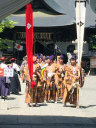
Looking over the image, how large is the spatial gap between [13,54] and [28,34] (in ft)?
74.4

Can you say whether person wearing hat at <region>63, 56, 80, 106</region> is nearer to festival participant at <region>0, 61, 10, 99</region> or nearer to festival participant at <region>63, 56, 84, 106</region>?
festival participant at <region>63, 56, 84, 106</region>

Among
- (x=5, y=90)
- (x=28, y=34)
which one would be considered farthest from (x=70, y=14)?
(x=28, y=34)

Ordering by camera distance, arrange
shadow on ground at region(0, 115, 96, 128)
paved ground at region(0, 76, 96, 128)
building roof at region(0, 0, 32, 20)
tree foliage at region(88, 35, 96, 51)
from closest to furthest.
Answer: building roof at region(0, 0, 32, 20)
shadow on ground at region(0, 115, 96, 128)
paved ground at region(0, 76, 96, 128)
tree foliage at region(88, 35, 96, 51)

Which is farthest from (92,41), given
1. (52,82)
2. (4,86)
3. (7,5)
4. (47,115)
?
(7,5)

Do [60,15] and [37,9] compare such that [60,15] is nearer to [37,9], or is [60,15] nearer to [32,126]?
[37,9]

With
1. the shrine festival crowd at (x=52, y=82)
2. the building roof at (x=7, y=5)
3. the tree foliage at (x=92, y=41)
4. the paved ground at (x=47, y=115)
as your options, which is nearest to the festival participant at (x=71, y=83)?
the shrine festival crowd at (x=52, y=82)

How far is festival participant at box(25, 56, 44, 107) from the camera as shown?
13.3 m

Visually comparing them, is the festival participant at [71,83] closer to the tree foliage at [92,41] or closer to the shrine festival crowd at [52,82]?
the shrine festival crowd at [52,82]

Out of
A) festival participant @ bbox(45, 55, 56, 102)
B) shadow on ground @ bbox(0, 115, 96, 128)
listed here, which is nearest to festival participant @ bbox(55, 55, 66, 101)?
festival participant @ bbox(45, 55, 56, 102)

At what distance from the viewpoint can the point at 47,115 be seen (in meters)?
11.6

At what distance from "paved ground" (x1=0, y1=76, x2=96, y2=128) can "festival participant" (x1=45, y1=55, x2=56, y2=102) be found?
0.66m

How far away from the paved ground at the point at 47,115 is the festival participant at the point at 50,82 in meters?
0.66

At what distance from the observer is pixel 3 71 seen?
1443 centimetres

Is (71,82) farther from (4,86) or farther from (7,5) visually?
(7,5)
